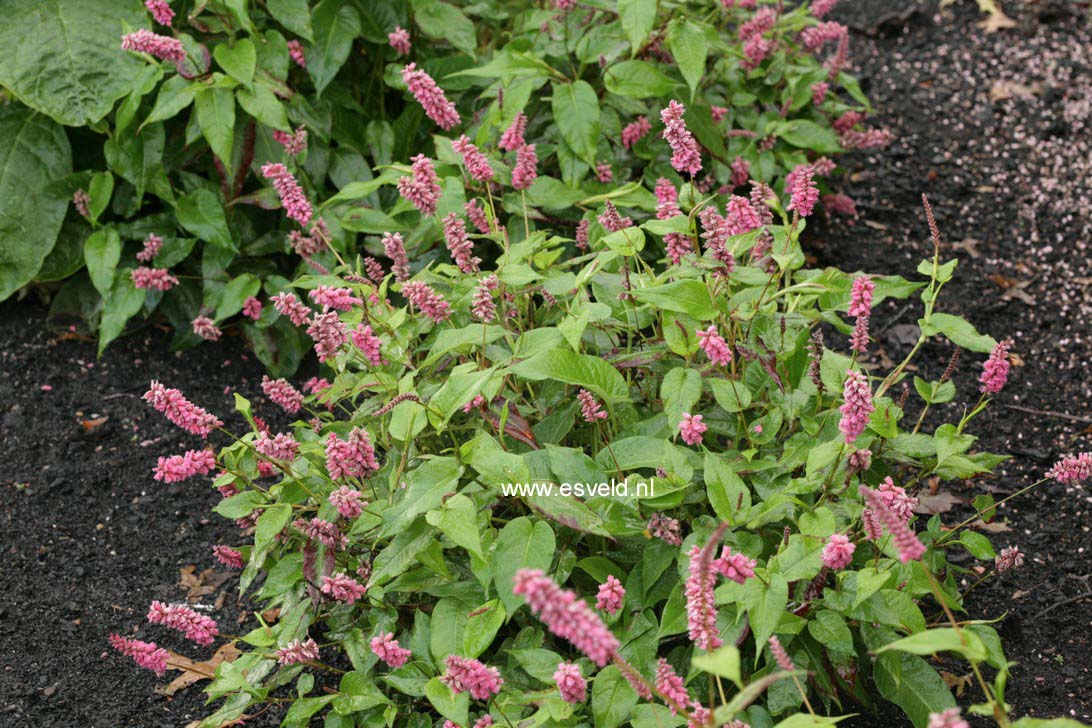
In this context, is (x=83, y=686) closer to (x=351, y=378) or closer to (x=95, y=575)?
(x=95, y=575)

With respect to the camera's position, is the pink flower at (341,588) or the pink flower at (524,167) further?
the pink flower at (524,167)

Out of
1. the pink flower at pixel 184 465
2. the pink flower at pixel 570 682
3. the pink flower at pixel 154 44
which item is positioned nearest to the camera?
the pink flower at pixel 570 682

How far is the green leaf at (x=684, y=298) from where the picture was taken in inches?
88.3

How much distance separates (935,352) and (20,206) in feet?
10.6

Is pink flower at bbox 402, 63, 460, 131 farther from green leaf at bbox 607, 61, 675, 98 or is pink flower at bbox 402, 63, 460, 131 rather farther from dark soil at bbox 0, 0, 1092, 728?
dark soil at bbox 0, 0, 1092, 728

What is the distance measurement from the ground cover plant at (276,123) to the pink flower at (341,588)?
140 cm

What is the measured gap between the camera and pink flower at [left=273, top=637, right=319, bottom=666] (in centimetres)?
228

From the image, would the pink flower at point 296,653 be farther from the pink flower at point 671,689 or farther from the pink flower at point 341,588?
the pink flower at point 671,689

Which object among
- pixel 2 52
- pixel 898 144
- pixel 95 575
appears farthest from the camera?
pixel 898 144

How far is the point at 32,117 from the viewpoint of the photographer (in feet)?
12.7

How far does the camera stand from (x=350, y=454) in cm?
221

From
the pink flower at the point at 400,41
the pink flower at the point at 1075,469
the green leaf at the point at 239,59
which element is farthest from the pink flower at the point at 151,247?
the pink flower at the point at 1075,469

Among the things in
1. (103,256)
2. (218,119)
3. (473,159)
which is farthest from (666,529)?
(103,256)

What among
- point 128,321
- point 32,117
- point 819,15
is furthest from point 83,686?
point 819,15
